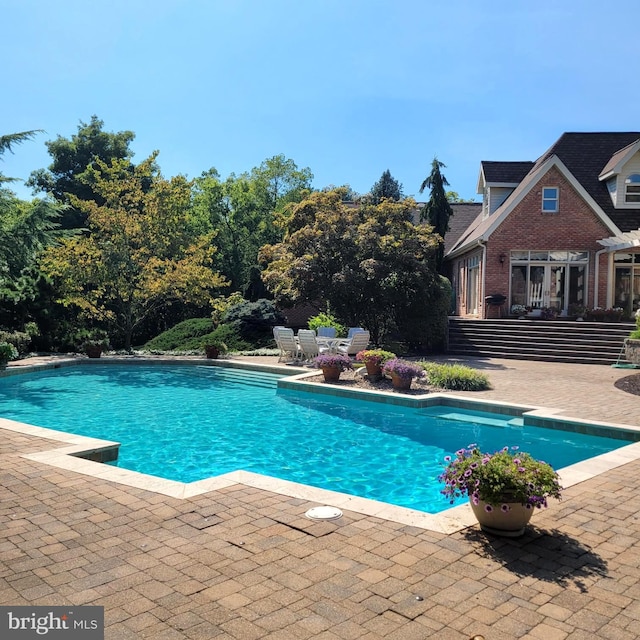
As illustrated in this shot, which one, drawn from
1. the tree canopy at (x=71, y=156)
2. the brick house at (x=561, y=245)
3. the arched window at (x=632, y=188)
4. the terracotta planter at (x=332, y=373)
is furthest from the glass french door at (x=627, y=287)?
the tree canopy at (x=71, y=156)

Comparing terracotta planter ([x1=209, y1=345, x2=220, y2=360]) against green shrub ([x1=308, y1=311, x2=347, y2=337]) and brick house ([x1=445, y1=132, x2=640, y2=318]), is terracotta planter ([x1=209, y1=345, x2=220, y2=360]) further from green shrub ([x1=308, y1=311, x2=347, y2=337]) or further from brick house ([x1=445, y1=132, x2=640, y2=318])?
brick house ([x1=445, y1=132, x2=640, y2=318])

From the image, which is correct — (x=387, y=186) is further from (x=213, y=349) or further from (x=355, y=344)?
(x=355, y=344)

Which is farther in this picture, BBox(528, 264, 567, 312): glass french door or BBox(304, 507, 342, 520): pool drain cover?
BBox(528, 264, 567, 312): glass french door

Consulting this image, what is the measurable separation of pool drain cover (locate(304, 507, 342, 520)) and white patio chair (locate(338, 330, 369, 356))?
11388mm

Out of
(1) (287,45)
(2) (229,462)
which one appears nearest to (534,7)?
(1) (287,45)

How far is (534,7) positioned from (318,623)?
11.8 m

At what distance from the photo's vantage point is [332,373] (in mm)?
13695

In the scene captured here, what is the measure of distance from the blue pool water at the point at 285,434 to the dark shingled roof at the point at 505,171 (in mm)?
17058

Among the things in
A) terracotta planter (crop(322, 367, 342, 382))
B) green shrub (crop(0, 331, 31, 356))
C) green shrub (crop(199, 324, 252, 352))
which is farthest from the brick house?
green shrub (crop(0, 331, 31, 356))

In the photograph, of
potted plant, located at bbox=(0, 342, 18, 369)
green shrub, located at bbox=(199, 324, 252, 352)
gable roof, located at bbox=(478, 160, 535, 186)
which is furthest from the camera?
gable roof, located at bbox=(478, 160, 535, 186)

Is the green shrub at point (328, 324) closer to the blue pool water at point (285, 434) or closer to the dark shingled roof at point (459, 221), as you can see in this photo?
the blue pool water at point (285, 434)

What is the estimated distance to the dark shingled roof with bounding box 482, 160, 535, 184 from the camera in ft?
84.8

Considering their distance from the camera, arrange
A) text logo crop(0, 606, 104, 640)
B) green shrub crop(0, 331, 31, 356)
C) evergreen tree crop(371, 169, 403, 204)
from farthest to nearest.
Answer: evergreen tree crop(371, 169, 403, 204)
green shrub crop(0, 331, 31, 356)
text logo crop(0, 606, 104, 640)

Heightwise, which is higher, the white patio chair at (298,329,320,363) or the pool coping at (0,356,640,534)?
the white patio chair at (298,329,320,363)
